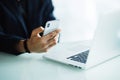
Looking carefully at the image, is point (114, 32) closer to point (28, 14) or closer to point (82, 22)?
point (28, 14)

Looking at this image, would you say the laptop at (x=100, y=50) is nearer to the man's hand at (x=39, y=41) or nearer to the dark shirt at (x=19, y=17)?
the man's hand at (x=39, y=41)

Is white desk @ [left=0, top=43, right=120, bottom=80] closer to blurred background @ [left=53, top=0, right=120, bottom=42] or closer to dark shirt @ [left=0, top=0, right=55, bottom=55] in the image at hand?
dark shirt @ [left=0, top=0, right=55, bottom=55]

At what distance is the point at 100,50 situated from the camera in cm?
90

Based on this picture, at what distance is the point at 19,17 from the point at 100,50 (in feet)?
1.90

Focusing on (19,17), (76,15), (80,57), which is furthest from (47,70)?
(76,15)

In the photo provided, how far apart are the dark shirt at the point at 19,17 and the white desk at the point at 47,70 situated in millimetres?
97

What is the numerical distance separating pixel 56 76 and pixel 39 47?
0.22 metres

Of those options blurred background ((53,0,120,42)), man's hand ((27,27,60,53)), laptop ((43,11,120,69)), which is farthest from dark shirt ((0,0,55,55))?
blurred background ((53,0,120,42))

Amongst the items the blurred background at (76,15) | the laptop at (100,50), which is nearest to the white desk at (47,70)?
the laptop at (100,50)

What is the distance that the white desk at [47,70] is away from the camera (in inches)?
33.1

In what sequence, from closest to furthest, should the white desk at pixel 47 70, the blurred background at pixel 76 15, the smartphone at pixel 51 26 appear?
the white desk at pixel 47 70 → the smartphone at pixel 51 26 → the blurred background at pixel 76 15

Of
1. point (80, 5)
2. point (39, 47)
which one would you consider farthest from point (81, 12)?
point (39, 47)

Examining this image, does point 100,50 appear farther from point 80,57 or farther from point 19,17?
point 19,17

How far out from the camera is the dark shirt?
3.52 ft
